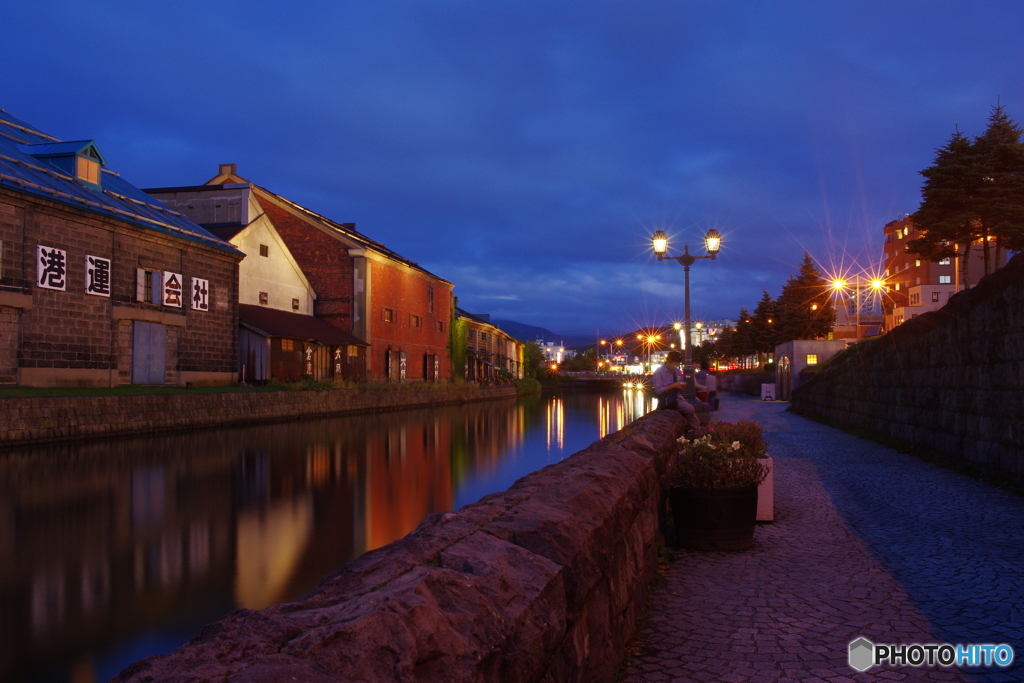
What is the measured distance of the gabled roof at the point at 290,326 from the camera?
1310 inches

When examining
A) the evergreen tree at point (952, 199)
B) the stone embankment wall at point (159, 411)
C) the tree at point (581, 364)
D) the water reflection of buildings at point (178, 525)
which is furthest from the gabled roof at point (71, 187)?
the tree at point (581, 364)

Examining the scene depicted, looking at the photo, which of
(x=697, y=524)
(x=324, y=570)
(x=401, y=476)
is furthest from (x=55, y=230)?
(x=697, y=524)

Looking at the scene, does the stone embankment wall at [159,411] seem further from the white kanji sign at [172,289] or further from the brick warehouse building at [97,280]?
the white kanji sign at [172,289]

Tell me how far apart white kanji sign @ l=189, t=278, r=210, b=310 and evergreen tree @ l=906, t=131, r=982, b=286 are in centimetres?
3111

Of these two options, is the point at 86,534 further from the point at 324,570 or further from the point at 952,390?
the point at 952,390

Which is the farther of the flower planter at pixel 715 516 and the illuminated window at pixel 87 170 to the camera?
the illuminated window at pixel 87 170

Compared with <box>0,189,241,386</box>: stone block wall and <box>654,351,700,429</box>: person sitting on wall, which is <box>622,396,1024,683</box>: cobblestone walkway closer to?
<box>654,351,700,429</box>: person sitting on wall

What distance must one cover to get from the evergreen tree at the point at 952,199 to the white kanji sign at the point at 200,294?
1225 inches

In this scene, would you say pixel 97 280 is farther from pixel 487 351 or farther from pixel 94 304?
pixel 487 351

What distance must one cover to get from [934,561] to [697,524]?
1930 mm

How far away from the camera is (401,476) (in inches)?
543

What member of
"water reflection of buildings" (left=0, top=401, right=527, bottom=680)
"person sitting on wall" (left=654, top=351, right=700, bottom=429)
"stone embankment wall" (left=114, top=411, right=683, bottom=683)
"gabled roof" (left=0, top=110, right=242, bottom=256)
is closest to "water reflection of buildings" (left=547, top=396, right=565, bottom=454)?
"water reflection of buildings" (left=0, top=401, right=527, bottom=680)

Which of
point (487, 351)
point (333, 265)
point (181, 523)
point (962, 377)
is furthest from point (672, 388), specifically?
point (487, 351)

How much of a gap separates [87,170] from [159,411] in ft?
35.7
